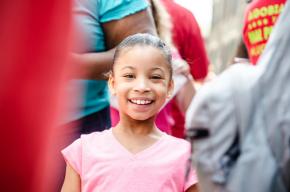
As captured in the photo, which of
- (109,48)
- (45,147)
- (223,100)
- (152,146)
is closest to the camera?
(223,100)

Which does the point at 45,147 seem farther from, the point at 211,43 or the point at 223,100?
the point at 211,43

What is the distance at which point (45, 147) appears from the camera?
2191 millimetres

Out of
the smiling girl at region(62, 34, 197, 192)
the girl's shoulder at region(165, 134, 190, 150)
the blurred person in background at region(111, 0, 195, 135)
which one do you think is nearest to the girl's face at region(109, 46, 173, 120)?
the smiling girl at region(62, 34, 197, 192)

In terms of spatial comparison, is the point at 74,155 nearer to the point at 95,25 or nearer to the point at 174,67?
Answer: the point at 95,25

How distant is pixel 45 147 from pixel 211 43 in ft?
129

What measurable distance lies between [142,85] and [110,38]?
1.75ft

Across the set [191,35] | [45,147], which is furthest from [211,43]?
[45,147]

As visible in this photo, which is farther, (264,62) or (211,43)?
(211,43)

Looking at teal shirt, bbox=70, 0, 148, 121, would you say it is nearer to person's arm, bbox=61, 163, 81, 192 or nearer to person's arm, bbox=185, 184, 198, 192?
person's arm, bbox=61, 163, 81, 192

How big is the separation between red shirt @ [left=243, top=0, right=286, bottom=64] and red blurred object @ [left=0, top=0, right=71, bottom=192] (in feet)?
5.90

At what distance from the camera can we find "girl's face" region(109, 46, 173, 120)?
2.83 metres

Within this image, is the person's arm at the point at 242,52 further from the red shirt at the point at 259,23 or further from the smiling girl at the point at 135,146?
the smiling girl at the point at 135,146

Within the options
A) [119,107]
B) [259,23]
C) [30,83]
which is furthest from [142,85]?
[259,23]

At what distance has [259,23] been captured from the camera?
156 inches
